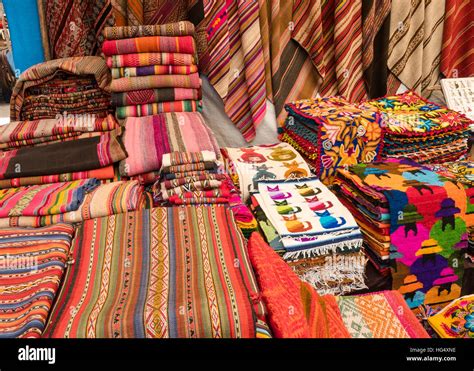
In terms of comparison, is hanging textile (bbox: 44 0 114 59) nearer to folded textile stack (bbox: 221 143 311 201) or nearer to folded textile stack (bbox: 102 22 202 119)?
folded textile stack (bbox: 102 22 202 119)

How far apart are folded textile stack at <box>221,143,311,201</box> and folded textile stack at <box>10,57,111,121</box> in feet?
1.96

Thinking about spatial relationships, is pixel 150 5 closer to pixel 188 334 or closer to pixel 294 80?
pixel 294 80

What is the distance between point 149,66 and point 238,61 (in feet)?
1.49

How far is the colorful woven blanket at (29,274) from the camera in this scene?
0.89 meters

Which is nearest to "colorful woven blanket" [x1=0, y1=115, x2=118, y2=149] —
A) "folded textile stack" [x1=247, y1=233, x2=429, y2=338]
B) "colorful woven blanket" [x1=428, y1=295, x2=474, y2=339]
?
"folded textile stack" [x1=247, y1=233, x2=429, y2=338]

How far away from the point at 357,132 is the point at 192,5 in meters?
0.95

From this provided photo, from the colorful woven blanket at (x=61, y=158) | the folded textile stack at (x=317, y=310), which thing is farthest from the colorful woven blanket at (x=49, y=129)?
the folded textile stack at (x=317, y=310)

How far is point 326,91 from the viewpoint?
7.48ft

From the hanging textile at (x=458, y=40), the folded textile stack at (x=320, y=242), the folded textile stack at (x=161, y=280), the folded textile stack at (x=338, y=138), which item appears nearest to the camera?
the folded textile stack at (x=161, y=280)

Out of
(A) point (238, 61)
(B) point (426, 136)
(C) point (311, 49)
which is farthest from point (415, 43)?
(A) point (238, 61)

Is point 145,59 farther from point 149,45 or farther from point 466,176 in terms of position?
point 466,176

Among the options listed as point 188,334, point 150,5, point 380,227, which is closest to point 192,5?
point 150,5

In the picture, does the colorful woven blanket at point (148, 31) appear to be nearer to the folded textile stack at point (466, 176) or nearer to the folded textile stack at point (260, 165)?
the folded textile stack at point (260, 165)

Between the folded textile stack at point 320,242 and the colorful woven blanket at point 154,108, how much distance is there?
2.26 ft
